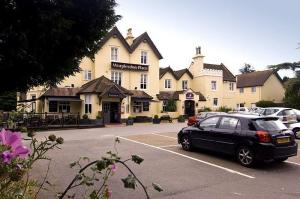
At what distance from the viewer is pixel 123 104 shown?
3494 cm

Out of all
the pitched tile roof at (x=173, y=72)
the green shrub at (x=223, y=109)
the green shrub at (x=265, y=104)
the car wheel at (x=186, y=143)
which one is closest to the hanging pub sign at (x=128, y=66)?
the pitched tile roof at (x=173, y=72)

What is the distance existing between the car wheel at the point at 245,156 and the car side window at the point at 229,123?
2.76 feet

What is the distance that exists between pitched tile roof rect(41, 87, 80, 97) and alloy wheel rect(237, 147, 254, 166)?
25.6m

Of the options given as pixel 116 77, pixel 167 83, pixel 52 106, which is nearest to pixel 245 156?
pixel 52 106

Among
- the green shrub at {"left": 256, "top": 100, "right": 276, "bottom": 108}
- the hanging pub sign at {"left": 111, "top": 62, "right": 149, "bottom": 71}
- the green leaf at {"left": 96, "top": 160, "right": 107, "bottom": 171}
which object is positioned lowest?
the green leaf at {"left": 96, "top": 160, "right": 107, "bottom": 171}

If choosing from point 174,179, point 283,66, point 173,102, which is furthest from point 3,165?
point 173,102

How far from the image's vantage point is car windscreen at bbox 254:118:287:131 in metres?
10.5

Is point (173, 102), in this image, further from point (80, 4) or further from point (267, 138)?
point (80, 4)

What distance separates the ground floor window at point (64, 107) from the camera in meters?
34.4

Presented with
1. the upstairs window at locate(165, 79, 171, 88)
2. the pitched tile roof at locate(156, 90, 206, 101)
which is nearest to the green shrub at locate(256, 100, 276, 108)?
the pitched tile roof at locate(156, 90, 206, 101)

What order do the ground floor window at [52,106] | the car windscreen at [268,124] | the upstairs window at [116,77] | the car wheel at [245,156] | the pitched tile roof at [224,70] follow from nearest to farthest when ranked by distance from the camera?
the car wheel at [245,156], the car windscreen at [268,124], the ground floor window at [52,106], the upstairs window at [116,77], the pitched tile roof at [224,70]

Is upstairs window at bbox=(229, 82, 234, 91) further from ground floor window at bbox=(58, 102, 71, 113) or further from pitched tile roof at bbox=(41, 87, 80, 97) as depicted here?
ground floor window at bbox=(58, 102, 71, 113)

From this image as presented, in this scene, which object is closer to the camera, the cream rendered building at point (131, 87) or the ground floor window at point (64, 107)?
the cream rendered building at point (131, 87)

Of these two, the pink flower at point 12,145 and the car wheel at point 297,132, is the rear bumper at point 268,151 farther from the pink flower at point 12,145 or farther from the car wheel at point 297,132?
the pink flower at point 12,145
